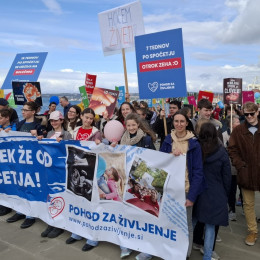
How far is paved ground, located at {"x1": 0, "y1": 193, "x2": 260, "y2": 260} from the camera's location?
10.8ft

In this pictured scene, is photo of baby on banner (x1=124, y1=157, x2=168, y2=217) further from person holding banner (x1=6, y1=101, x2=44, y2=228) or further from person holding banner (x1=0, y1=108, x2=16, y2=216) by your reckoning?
person holding banner (x1=0, y1=108, x2=16, y2=216)

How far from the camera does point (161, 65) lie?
4.39 meters

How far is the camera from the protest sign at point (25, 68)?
663 cm

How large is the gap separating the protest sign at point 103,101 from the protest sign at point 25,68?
5.64ft

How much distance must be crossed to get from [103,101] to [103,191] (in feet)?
9.57

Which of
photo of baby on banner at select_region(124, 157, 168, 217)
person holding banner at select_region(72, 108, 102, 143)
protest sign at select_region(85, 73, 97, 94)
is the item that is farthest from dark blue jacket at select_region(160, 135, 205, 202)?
protest sign at select_region(85, 73, 97, 94)

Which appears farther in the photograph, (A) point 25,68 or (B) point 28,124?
(A) point 25,68

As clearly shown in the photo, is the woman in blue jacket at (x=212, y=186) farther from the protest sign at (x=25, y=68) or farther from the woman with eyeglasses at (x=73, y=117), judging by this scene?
the protest sign at (x=25, y=68)

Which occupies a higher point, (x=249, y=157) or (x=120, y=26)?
(x=120, y=26)

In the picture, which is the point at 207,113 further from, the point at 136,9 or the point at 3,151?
the point at 3,151

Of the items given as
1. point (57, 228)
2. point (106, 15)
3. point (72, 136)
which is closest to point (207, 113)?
point (72, 136)

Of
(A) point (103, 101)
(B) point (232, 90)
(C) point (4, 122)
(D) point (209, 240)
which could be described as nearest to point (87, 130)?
(C) point (4, 122)

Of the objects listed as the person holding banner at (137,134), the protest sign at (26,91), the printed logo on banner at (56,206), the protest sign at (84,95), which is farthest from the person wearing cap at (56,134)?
the protest sign at (84,95)

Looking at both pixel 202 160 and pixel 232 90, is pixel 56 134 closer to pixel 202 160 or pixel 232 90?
pixel 202 160
